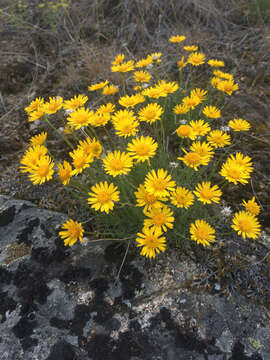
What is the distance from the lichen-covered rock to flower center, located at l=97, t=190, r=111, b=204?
1.56 feet

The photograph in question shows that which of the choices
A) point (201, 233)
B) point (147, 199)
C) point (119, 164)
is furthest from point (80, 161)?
point (201, 233)

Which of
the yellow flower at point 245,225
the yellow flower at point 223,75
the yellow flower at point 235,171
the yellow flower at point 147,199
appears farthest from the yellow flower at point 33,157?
the yellow flower at point 223,75

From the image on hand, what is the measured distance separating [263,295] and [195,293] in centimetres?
45

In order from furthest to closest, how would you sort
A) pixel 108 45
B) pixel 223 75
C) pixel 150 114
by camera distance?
pixel 108 45 < pixel 223 75 < pixel 150 114

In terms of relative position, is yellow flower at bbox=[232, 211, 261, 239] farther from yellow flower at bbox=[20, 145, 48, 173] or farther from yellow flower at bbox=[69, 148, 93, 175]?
yellow flower at bbox=[20, 145, 48, 173]

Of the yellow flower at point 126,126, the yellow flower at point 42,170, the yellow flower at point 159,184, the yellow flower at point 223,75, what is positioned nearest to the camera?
the yellow flower at point 159,184

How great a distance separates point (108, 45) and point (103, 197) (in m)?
3.74

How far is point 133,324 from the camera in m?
1.57

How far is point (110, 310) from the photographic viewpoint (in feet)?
5.34

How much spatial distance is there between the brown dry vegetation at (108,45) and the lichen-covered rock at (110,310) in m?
1.50

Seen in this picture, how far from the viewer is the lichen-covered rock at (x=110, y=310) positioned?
1.45 m

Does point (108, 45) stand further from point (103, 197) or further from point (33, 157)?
point (103, 197)

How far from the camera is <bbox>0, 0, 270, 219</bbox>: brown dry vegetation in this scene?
331cm

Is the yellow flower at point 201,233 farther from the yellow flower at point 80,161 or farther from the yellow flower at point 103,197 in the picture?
the yellow flower at point 80,161
